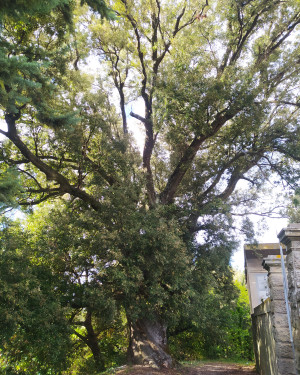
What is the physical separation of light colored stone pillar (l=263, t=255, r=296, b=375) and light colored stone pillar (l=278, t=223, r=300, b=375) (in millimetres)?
866

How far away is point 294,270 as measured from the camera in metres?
4.68

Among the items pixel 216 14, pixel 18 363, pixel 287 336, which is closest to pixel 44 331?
pixel 18 363

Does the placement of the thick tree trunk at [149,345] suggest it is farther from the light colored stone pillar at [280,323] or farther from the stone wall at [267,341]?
the light colored stone pillar at [280,323]

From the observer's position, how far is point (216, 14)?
11.0 meters

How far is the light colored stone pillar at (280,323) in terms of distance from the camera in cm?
558

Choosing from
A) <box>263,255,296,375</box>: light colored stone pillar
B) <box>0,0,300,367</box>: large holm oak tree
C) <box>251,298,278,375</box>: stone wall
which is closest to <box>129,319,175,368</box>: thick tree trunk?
<box>0,0,300,367</box>: large holm oak tree

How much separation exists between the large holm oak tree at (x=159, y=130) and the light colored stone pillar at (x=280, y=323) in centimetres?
353

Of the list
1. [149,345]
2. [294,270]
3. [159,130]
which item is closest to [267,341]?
[294,270]

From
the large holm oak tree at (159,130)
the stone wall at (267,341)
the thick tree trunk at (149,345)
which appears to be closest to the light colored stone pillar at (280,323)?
the stone wall at (267,341)

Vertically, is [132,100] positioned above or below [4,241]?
above

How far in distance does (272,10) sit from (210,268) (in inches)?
312

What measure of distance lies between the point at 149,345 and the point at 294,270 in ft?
22.2

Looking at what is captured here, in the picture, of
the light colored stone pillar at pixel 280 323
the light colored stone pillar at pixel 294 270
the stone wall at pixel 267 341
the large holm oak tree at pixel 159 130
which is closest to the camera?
the light colored stone pillar at pixel 294 270

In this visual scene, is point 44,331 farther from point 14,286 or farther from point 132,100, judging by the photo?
point 132,100
